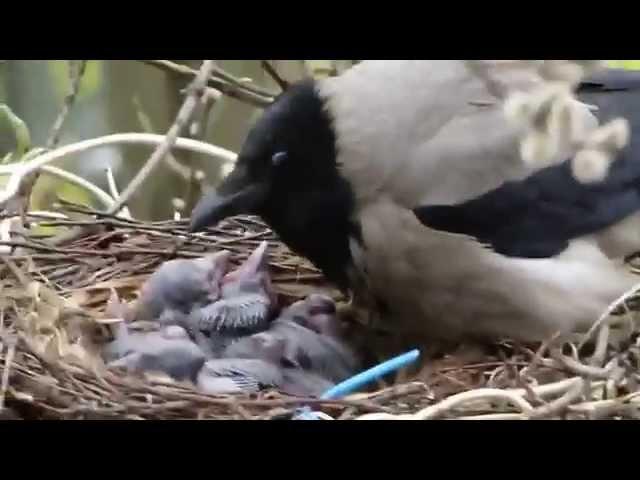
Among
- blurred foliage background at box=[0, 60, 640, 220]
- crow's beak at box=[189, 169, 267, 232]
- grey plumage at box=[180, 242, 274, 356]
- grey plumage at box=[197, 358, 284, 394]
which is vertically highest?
blurred foliage background at box=[0, 60, 640, 220]

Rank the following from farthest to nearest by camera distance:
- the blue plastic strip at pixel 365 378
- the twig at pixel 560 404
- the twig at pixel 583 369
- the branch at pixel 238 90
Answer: the branch at pixel 238 90 < the blue plastic strip at pixel 365 378 < the twig at pixel 583 369 < the twig at pixel 560 404

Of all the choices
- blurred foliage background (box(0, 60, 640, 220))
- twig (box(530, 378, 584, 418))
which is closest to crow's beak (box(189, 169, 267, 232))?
blurred foliage background (box(0, 60, 640, 220))

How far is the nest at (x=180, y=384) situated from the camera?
3.52 ft

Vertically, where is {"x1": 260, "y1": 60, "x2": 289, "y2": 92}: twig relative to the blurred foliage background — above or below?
below

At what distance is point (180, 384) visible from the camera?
3.97 ft

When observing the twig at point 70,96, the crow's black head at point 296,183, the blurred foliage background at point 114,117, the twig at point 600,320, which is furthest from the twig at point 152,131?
the twig at point 600,320

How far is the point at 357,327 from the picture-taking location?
1516mm

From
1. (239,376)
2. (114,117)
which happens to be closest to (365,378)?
(239,376)

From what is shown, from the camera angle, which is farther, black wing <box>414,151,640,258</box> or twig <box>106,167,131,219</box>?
twig <box>106,167,131,219</box>

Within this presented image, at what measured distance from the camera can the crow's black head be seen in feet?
4.65

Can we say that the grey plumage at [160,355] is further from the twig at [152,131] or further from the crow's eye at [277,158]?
the twig at [152,131]

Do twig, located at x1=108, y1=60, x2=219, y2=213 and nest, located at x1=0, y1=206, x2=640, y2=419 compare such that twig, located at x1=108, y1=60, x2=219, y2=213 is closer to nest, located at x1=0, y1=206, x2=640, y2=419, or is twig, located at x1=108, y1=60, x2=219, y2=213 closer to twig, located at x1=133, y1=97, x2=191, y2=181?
nest, located at x1=0, y1=206, x2=640, y2=419

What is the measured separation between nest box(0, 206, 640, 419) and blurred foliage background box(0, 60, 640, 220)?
215 millimetres
